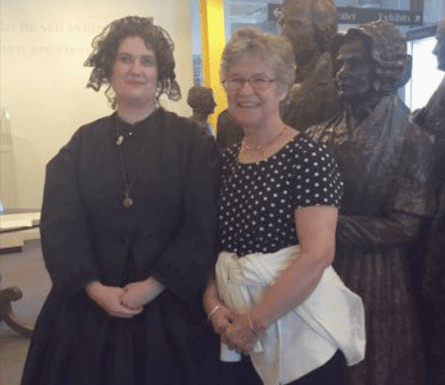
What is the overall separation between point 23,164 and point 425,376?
532 cm

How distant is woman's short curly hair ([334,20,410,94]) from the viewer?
1.46 m

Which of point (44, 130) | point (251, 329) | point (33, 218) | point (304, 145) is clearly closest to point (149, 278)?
point (251, 329)

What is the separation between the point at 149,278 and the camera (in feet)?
4.83

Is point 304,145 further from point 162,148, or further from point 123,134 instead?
point 123,134

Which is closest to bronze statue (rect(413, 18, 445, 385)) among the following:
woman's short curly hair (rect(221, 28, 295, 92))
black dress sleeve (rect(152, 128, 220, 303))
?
woman's short curly hair (rect(221, 28, 295, 92))

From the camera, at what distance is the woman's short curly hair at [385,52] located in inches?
57.4

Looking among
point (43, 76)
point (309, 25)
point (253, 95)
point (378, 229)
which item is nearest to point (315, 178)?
point (253, 95)

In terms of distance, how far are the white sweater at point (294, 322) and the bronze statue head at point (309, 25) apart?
27.7 inches

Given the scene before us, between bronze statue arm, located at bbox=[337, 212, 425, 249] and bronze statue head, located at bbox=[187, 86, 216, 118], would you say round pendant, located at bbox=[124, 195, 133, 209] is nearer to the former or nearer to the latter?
bronze statue arm, located at bbox=[337, 212, 425, 249]

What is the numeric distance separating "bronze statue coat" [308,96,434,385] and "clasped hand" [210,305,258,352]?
1.26 ft

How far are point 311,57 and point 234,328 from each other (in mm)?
865

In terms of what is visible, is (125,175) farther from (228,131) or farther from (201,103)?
(201,103)

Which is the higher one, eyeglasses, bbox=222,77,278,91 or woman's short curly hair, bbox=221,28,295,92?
woman's short curly hair, bbox=221,28,295,92

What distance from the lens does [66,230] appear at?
4.92ft
